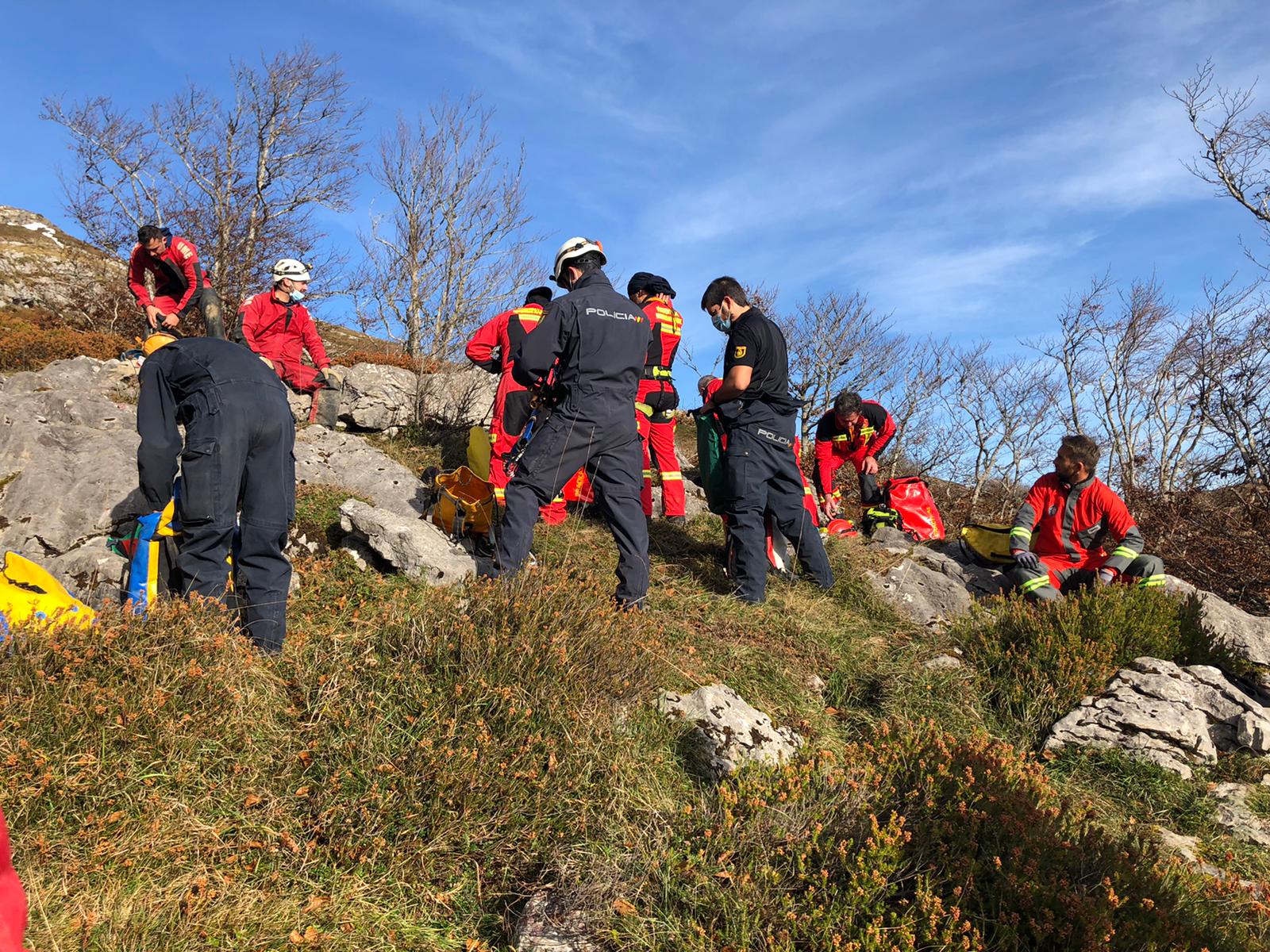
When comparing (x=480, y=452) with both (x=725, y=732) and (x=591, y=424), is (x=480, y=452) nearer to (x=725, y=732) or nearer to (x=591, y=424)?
(x=591, y=424)

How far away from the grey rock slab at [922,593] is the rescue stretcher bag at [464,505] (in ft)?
10.3

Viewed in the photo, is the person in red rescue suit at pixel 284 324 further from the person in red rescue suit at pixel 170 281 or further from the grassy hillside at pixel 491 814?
the grassy hillside at pixel 491 814

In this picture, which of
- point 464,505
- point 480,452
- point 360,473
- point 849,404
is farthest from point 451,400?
point 849,404

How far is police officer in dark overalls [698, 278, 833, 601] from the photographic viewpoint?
5445 mm

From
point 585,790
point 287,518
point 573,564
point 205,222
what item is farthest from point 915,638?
point 205,222

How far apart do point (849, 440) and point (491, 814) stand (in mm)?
6737

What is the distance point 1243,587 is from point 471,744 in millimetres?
8670

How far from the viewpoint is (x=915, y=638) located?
551 cm

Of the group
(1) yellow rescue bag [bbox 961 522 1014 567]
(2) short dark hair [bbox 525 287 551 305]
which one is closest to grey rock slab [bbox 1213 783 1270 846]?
(1) yellow rescue bag [bbox 961 522 1014 567]

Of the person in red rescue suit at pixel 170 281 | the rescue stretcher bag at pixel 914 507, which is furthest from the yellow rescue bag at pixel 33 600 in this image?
the rescue stretcher bag at pixel 914 507

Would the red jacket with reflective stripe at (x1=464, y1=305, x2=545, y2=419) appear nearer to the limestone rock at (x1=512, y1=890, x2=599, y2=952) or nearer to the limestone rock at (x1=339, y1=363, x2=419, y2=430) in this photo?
the limestone rock at (x1=339, y1=363, x2=419, y2=430)

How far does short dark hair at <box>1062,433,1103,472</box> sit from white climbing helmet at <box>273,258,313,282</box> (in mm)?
7351

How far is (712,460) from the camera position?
19.7 ft

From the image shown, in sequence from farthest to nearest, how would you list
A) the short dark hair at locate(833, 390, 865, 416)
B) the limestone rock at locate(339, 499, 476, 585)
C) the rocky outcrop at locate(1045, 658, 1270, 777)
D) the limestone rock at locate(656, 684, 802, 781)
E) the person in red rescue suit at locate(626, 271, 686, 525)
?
1. the short dark hair at locate(833, 390, 865, 416)
2. the person in red rescue suit at locate(626, 271, 686, 525)
3. the limestone rock at locate(339, 499, 476, 585)
4. the rocky outcrop at locate(1045, 658, 1270, 777)
5. the limestone rock at locate(656, 684, 802, 781)
